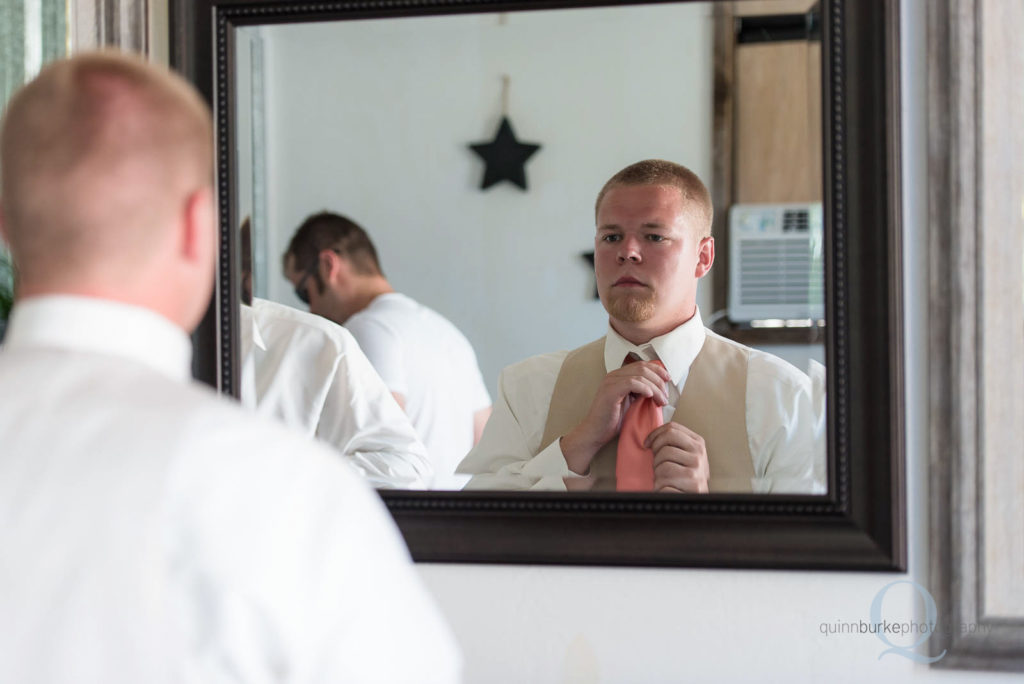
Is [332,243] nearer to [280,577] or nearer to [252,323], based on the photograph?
[252,323]

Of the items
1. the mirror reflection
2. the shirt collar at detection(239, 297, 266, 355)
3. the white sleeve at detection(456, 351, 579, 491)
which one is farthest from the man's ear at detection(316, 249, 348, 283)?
the white sleeve at detection(456, 351, 579, 491)

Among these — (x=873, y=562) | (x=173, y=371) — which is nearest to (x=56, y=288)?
(x=173, y=371)

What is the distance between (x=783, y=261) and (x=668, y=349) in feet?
0.60

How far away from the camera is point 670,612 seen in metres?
1.30

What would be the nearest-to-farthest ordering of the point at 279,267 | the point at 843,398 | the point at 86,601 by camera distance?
the point at 86,601
the point at 843,398
the point at 279,267

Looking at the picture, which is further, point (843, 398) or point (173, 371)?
point (843, 398)

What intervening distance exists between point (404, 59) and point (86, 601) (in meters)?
0.95

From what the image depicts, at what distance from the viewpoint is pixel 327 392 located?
1.38 metres

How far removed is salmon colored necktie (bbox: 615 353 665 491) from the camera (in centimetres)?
129

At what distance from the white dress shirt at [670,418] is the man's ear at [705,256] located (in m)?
0.06

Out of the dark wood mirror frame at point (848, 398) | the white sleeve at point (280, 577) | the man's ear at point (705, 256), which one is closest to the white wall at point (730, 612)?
the dark wood mirror frame at point (848, 398)

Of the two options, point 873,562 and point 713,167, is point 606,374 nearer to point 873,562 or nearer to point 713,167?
point 713,167

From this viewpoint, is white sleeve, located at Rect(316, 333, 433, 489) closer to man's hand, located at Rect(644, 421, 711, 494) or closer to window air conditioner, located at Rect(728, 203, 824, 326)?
man's hand, located at Rect(644, 421, 711, 494)

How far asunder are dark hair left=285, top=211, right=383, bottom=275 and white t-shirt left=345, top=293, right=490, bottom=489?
0.18 feet
